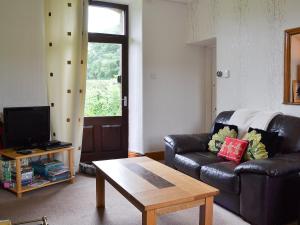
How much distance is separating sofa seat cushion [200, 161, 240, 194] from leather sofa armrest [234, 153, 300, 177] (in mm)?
90

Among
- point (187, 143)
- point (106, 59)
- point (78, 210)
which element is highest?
point (106, 59)

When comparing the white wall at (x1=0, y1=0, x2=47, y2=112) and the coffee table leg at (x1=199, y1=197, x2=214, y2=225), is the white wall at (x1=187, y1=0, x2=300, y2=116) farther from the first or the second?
the white wall at (x1=0, y1=0, x2=47, y2=112)

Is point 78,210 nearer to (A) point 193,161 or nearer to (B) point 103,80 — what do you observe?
(A) point 193,161

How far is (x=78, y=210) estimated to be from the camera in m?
2.79

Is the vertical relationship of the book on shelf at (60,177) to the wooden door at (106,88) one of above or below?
below

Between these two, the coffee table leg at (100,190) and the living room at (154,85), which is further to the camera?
the coffee table leg at (100,190)

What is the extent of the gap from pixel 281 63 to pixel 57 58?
2.87 m

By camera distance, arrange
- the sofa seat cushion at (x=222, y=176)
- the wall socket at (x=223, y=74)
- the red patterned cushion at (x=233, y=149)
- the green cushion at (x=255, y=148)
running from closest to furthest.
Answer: the sofa seat cushion at (x=222, y=176) < the green cushion at (x=255, y=148) < the red patterned cushion at (x=233, y=149) < the wall socket at (x=223, y=74)

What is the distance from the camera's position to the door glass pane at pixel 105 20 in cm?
454

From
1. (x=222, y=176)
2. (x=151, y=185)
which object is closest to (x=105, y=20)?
(x=222, y=176)

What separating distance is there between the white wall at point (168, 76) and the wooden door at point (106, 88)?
41 cm

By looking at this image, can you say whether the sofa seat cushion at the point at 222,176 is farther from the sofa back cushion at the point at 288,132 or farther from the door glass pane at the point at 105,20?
the door glass pane at the point at 105,20

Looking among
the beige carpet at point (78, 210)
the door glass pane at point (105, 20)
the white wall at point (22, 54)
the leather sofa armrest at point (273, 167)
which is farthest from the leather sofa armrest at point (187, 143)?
the door glass pane at point (105, 20)

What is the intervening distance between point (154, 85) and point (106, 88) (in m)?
0.81
